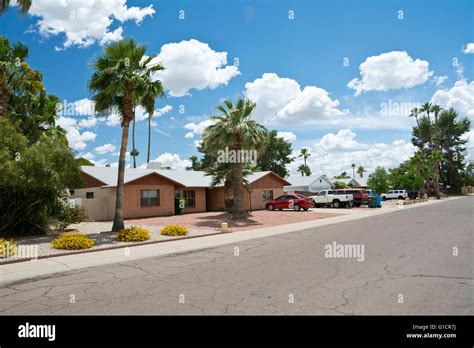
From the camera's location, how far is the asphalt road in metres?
5.71

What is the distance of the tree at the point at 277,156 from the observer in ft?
228

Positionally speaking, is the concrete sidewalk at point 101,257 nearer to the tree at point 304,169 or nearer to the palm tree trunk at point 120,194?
the palm tree trunk at point 120,194

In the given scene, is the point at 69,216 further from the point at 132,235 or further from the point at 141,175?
the point at 132,235

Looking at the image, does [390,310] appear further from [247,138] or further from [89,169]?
[89,169]

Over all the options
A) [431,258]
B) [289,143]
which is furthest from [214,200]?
[289,143]

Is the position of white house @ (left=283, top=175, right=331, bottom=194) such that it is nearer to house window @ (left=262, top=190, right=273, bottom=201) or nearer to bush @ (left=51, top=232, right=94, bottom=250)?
house window @ (left=262, top=190, right=273, bottom=201)

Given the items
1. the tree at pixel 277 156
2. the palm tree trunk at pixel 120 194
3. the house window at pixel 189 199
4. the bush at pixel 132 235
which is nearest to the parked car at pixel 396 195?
the tree at pixel 277 156

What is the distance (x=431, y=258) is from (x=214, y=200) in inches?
1067

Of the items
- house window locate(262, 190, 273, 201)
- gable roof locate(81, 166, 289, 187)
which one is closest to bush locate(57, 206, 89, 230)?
gable roof locate(81, 166, 289, 187)

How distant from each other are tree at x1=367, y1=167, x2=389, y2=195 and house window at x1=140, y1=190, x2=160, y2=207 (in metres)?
38.1

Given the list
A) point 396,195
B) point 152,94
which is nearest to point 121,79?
point 152,94

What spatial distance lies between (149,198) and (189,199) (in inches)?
222

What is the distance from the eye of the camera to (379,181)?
54594 millimetres

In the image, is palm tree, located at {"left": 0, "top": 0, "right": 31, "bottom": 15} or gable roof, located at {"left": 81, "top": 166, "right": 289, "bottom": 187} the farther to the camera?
gable roof, located at {"left": 81, "top": 166, "right": 289, "bottom": 187}
